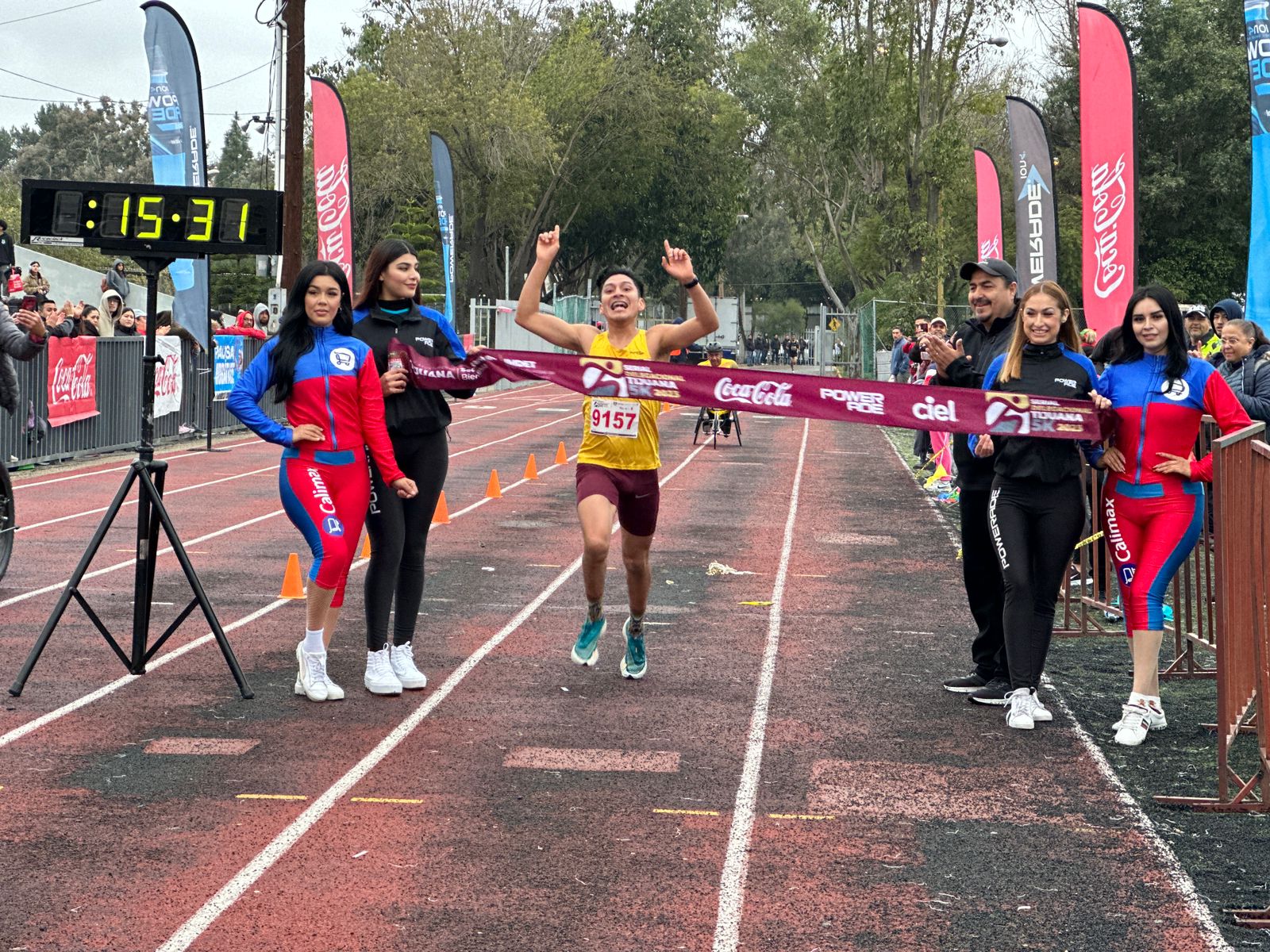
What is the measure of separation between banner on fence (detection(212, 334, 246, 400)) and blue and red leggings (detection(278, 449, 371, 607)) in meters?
17.5

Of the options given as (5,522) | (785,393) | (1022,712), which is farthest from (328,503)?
(5,522)

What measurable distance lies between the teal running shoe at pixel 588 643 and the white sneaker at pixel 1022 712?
2147 millimetres

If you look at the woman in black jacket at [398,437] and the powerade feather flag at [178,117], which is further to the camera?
the powerade feather flag at [178,117]

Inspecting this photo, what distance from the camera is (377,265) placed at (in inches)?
287

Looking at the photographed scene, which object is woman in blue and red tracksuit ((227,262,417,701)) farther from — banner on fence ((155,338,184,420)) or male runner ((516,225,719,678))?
banner on fence ((155,338,184,420))

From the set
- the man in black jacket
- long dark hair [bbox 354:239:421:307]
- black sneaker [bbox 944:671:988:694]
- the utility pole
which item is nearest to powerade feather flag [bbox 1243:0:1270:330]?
the man in black jacket

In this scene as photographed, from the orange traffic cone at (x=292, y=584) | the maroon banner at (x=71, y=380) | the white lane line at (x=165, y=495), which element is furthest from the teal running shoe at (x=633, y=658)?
the maroon banner at (x=71, y=380)

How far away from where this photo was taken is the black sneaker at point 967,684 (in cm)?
771

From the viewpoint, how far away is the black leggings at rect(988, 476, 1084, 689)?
271 inches

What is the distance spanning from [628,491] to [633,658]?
3.05 ft

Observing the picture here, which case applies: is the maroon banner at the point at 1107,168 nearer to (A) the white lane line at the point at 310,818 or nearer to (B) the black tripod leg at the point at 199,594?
(A) the white lane line at the point at 310,818

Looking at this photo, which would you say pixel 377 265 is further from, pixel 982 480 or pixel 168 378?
pixel 168 378

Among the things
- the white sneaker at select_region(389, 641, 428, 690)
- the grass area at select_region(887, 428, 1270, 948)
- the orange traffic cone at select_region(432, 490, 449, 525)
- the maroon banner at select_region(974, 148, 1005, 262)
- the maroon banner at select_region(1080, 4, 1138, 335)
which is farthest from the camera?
the maroon banner at select_region(974, 148, 1005, 262)

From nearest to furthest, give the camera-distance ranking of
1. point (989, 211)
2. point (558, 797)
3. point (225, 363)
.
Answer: point (558, 797) < point (989, 211) < point (225, 363)
